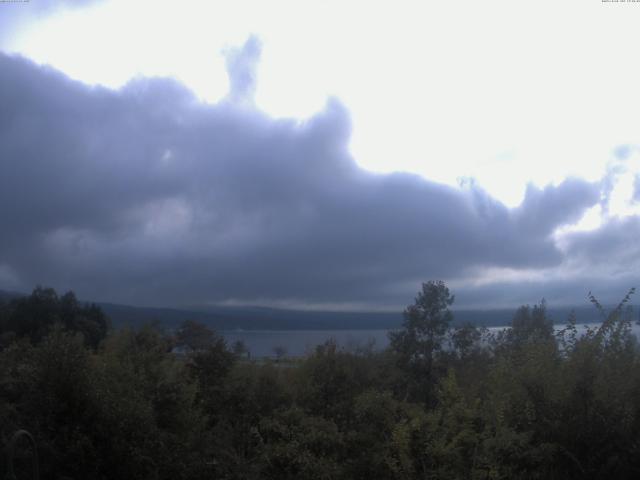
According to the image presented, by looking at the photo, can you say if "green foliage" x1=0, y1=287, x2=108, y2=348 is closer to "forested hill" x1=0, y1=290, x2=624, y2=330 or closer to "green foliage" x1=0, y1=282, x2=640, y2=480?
"forested hill" x1=0, y1=290, x2=624, y2=330

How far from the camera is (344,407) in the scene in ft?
40.7

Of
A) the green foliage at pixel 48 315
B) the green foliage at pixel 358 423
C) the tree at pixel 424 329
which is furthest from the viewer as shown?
the green foliage at pixel 48 315

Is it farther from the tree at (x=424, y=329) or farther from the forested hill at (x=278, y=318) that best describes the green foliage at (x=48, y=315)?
the tree at (x=424, y=329)

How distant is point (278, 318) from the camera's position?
66.4 meters

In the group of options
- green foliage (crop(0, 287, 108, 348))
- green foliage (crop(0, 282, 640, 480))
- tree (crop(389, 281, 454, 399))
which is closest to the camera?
green foliage (crop(0, 282, 640, 480))

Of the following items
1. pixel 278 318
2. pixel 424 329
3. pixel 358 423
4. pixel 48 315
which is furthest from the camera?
pixel 278 318

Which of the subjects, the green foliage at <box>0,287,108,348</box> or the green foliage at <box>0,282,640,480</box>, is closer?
the green foliage at <box>0,282,640,480</box>

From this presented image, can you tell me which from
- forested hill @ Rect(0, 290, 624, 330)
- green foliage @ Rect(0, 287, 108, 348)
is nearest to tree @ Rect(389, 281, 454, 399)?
forested hill @ Rect(0, 290, 624, 330)

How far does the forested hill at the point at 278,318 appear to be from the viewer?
27.6 m

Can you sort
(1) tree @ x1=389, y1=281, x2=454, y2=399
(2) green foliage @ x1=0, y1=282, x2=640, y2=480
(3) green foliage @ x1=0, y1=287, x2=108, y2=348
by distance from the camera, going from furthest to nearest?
(3) green foliage @ x1=0, y1=287, x2=108, y2=348 → (1) tree @ x1=389, y1=281, x2=454, y2=399 → (2) green foliage @ x1=0, y1=282, x2=640, y2=480

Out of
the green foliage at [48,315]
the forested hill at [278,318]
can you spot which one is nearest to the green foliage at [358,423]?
Answer: the forested hill at [278,318]

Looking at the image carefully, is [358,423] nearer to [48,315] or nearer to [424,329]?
[424,329]

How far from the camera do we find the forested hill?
27.6 metres

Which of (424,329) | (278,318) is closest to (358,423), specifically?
(424,329)
